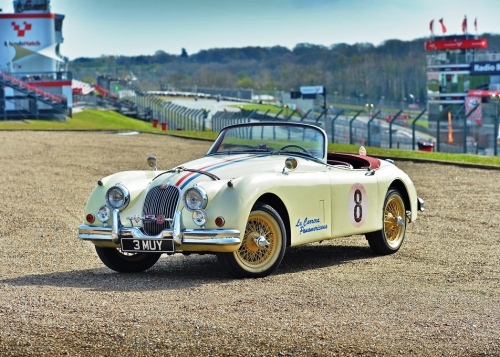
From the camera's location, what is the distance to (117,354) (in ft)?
25.7

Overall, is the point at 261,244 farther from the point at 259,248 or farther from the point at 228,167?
the point at 228,167

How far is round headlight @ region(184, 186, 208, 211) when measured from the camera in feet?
36.3

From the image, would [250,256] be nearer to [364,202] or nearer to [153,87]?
[364,202]

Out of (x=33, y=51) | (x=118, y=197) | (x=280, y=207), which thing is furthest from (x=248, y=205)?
(x=33, y=51)

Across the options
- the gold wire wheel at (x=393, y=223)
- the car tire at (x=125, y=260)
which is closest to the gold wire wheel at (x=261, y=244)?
the car tire at (x=125, y=260)

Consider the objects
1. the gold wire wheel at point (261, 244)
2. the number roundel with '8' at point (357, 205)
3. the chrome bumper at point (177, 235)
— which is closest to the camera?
the chrome bumper at point (177, 235)

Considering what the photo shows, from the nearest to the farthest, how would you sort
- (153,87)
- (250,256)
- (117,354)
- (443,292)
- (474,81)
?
(117,354), (443,292), (250,256), (474,81), (153,87)

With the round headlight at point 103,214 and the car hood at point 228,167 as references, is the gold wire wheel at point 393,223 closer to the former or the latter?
the car hood at point 228,167

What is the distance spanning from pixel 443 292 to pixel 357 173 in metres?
2.84

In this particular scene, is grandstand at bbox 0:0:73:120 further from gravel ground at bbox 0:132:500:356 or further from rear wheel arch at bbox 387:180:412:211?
rear wheel arch at bbox 387:180:412:211

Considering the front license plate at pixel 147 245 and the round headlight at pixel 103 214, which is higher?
the round headlight at pixel 103 214

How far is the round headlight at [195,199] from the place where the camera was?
11070 mm

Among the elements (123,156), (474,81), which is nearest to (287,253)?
(123,156)

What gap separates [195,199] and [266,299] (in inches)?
64.9
